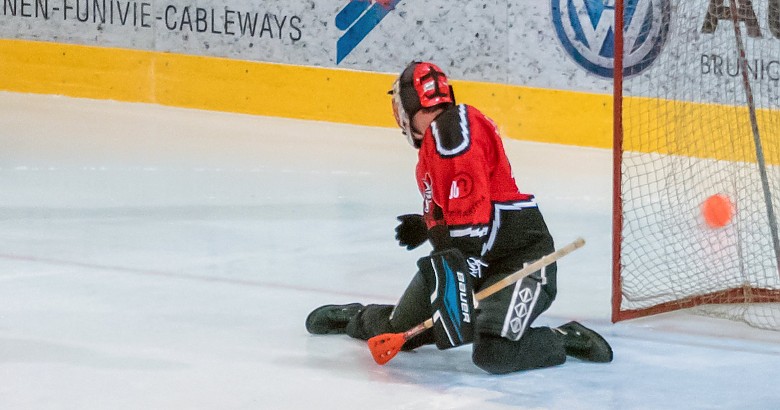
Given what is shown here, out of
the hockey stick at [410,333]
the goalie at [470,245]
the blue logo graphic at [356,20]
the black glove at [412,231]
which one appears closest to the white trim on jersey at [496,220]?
the goalie at [470,245]

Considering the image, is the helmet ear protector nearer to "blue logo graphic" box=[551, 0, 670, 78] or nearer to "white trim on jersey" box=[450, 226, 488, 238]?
"white trim on jersey" box=[450, 226, 488, 238]

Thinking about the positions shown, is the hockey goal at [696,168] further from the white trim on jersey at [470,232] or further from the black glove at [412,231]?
the white trim on jersey at [470,232]

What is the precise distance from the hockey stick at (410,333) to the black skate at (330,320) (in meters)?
0.36

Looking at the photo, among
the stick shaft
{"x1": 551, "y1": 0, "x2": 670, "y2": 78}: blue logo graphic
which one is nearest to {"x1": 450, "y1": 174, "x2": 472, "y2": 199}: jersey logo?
the stick shaft

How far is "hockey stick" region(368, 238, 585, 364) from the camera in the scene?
3.78m

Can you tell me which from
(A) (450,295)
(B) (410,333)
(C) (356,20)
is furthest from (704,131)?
(C) (356,20)

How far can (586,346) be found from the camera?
3988mm

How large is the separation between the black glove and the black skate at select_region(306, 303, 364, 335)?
12.8 inches

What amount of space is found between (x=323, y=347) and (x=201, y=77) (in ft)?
19.8

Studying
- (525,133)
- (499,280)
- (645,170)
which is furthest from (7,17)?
(499,280)

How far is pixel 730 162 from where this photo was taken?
566 centimetres

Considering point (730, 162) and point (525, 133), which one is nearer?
point (730, 162)

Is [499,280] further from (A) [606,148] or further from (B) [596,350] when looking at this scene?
(A) [606,148]

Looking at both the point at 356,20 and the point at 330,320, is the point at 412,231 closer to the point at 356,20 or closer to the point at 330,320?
the point at 330,320
